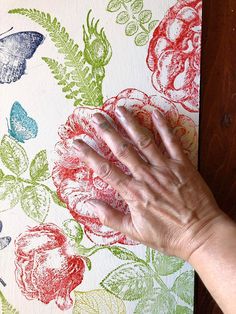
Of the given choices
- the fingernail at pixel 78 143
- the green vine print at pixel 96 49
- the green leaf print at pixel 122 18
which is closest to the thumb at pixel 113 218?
the fingernail at pixel 78 143

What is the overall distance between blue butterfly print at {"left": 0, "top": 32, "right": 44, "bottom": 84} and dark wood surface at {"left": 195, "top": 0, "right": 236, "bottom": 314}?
30 centimetres

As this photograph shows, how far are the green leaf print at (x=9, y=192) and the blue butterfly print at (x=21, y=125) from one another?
77mm

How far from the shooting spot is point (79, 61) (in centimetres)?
83

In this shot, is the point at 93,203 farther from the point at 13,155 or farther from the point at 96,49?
the point at 96,49

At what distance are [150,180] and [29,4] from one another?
363 millimetres

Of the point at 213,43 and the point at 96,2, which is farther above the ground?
the point at 96,2

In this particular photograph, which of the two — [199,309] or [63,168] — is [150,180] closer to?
[63,168]

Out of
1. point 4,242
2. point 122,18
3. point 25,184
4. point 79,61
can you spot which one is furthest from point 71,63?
point 4,242

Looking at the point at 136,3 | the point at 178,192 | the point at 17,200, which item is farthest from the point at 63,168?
the point at 136,3

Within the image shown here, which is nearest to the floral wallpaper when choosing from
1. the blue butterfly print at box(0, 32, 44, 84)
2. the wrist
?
the blue butterfly print at box(0, 32, 44, 84)

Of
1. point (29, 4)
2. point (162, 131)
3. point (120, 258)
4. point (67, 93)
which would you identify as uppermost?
point (29, 4)

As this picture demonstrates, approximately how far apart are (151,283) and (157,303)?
0.04m

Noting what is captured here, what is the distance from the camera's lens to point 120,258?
34.0 inches

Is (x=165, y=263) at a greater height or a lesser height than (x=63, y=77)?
lesser
